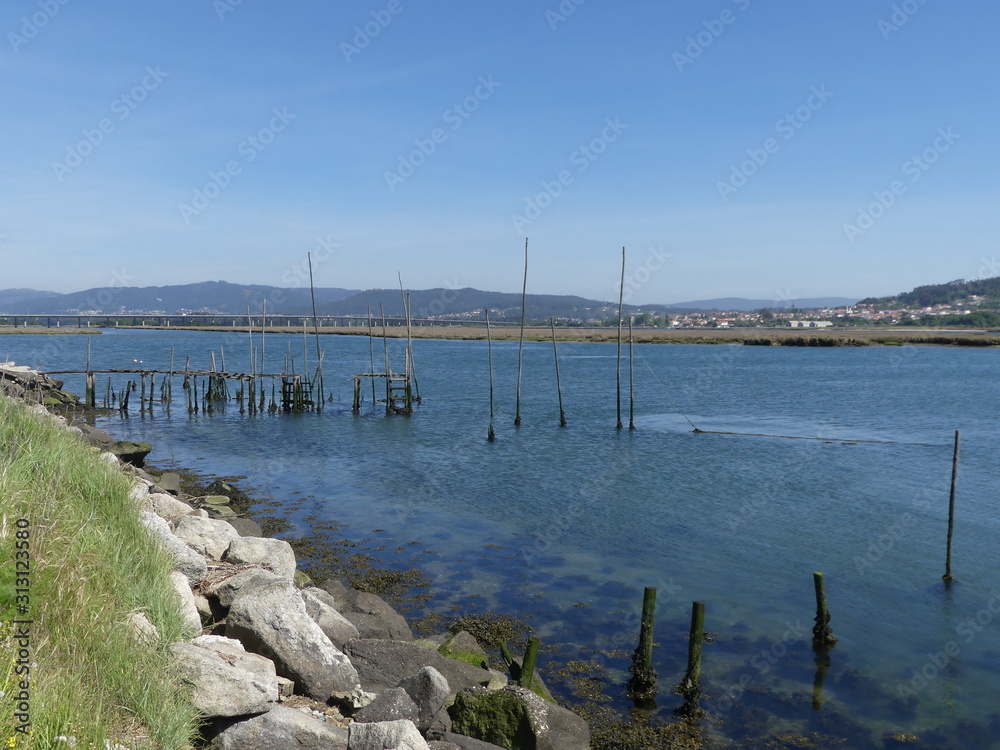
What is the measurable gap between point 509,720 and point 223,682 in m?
3.27

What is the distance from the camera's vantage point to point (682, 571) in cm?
1577

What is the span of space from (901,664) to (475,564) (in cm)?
780

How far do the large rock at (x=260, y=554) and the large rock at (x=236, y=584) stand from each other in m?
1.04

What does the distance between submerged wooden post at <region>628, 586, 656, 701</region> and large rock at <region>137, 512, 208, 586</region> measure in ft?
19.2

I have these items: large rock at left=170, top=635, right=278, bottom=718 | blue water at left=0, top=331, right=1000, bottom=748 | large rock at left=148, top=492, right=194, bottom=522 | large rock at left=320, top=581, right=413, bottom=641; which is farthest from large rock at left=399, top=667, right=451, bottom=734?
large rock at left=148, top=492, right=194, bottom=522

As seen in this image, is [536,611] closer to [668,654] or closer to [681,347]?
[668,654]

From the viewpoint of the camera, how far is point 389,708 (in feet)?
23.7

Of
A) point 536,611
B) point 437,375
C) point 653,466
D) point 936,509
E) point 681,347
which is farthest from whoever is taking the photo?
point 681,347

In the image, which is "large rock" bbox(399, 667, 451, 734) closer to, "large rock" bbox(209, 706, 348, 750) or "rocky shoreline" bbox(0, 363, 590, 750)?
"rocky shoreline" bbox(0, 363, 590, 750)

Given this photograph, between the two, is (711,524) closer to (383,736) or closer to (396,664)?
(396,664)

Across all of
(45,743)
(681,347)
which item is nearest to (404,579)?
(45,743)

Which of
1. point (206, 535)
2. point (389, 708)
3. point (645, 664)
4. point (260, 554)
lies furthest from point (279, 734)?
point (645, 664)

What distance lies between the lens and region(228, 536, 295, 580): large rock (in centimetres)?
1068

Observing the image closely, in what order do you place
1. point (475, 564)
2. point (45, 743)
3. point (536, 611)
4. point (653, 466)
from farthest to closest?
point (653, 466) → point (475, 564) → point (536, 611) → point (45, 743)
